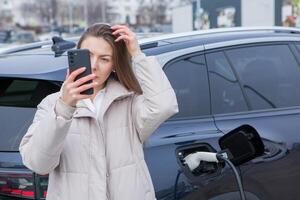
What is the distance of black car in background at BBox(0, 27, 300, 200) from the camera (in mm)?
2688

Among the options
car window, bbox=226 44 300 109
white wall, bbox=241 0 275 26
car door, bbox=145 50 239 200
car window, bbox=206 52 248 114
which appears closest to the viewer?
car door, bbox=145 50 239 200

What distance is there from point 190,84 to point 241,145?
→ 22.0 inches

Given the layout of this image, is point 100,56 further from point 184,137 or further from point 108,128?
point 184,137

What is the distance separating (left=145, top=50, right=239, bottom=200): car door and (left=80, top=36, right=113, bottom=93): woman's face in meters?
0.58

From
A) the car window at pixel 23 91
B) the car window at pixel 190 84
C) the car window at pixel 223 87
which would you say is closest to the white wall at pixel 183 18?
the car window at pixel 223 87

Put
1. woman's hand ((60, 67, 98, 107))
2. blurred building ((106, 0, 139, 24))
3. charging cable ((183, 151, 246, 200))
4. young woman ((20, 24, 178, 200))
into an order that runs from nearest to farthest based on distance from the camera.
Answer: woman's hand ((60, 67, 98, 107)) → young woman ((20, 24, 178, 200)) → charging cable ((183, 151, 246, 200)) → blurred building ((106, 0, 139, 24))

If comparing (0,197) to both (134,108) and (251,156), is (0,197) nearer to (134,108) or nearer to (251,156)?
(134,108)

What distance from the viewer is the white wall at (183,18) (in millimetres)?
31506

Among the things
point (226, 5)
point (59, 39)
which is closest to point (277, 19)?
point (226, 5)

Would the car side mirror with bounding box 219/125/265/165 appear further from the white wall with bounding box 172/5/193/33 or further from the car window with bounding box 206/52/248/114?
the white wall with bounding box 172/5/193/33

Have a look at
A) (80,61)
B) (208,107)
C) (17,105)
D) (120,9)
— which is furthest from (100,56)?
(120,9)

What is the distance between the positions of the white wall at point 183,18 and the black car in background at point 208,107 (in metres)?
27.6

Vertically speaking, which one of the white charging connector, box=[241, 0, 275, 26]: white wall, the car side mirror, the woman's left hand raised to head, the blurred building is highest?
the blurred building

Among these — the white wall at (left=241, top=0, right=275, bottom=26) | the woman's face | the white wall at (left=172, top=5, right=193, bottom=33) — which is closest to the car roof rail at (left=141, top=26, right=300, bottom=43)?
the woman's face
